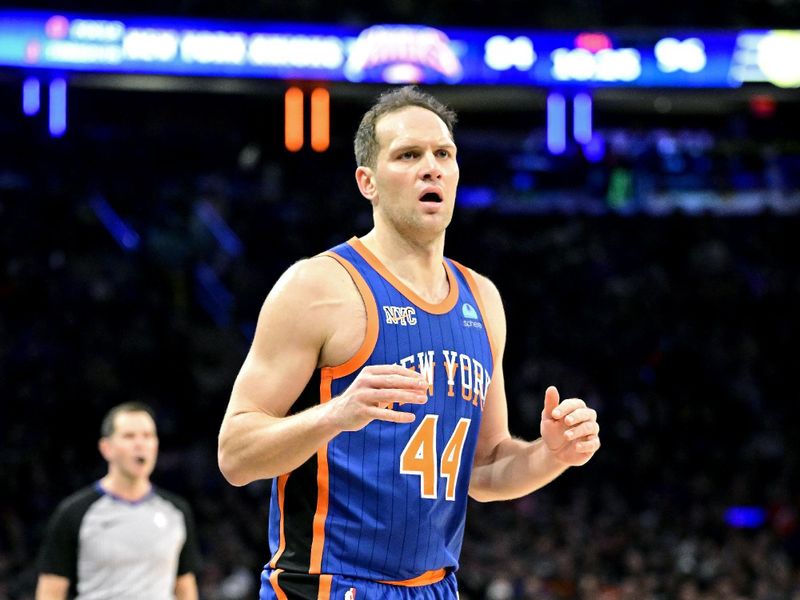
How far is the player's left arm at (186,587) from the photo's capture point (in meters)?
6.73

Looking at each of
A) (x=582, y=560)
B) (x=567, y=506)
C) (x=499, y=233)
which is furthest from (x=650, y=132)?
(x=582, y=560)

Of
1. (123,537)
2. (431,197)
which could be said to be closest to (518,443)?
(431,197)

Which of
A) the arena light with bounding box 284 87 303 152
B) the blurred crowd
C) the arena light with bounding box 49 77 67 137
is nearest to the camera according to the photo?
the blurred crowd

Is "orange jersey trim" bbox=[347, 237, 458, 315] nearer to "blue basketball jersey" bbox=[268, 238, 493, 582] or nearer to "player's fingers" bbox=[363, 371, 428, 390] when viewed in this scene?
"blue basketball jersey" bbox=[268, 238, 493, 582]

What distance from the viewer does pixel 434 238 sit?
3.82m

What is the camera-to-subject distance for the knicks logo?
3.61m

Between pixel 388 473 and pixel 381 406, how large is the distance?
384 millimetres

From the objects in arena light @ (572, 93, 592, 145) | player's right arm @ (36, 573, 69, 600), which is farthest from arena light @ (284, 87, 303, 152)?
player's right arm @ (36, 573, 69, 600)

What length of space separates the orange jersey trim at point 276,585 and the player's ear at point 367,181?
120cm

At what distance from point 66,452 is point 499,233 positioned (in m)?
7.47

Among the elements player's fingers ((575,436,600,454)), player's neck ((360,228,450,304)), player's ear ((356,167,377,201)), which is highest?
player's ear ((356,167,377,201))

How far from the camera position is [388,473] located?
3.49 meters

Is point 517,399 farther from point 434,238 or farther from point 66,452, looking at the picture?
point 434,238

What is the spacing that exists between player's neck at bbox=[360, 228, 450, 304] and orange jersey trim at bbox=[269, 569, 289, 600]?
96 cm
